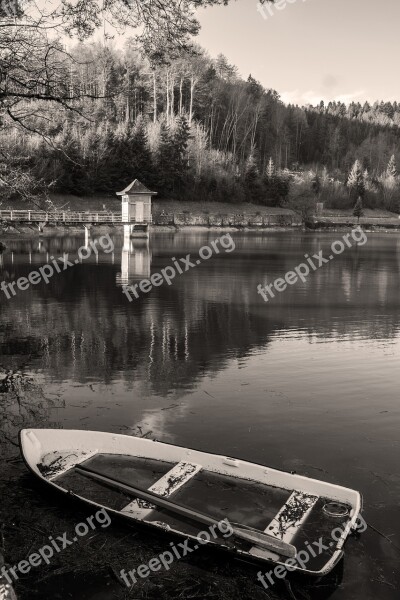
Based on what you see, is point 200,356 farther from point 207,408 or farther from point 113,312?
point 113,312

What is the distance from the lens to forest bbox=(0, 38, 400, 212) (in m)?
73.2

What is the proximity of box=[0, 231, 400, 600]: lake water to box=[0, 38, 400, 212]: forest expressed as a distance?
32.8m

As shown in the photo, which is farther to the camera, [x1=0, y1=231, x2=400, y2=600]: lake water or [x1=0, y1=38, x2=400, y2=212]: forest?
[x1=0, y1=38, x2=400, y2=212]: forest

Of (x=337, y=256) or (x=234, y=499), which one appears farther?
(x=337, y=256)

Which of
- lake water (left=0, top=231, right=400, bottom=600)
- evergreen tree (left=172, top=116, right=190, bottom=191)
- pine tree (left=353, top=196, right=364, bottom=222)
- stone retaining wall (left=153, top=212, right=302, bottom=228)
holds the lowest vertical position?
lake water (left=0, top=231, right=400, bottom=600)

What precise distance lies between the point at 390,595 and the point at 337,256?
4076 cm

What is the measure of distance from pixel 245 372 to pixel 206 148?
86.6m

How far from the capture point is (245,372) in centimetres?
1377

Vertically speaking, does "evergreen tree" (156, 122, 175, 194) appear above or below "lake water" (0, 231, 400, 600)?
above

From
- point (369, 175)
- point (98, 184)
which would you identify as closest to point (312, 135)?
point (369, 175)

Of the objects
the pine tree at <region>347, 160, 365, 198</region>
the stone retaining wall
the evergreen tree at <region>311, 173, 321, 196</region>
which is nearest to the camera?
the stone retaining wall

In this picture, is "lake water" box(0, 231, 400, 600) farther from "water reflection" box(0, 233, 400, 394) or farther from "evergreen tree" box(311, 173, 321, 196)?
"evergreen tree" box(311, 173, 321, 196)

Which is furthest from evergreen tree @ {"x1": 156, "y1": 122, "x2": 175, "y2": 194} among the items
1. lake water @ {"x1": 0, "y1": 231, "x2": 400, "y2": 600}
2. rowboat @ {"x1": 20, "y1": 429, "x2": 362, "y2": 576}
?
rowboat @ {"x1": 20, "y1": 429, "x2": 362, "y2": 576}

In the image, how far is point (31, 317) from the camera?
1992 centimetres
